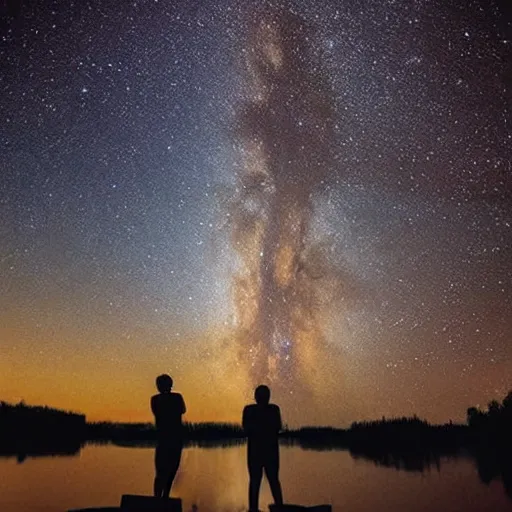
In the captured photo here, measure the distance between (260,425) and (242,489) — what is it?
910cm

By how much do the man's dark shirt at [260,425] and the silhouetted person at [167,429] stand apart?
3.18 ft

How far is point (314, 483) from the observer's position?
65.4 ft

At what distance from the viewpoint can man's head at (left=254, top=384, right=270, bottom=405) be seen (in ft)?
32.3

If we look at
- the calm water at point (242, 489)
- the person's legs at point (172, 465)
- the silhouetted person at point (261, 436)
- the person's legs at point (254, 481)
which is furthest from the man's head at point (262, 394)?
the calm water at point (242, 489)

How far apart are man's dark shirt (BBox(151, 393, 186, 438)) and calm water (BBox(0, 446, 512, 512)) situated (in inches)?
132

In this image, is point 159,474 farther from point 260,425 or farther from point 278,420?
point 278,420

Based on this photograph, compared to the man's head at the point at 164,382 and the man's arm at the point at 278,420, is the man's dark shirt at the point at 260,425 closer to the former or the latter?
the man's arm at the point at 278,420

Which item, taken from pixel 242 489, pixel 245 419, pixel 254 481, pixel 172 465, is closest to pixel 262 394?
pixel 245 419

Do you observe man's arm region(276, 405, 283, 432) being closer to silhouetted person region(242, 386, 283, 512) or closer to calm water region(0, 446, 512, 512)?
silhouetted person region(242, 386, 283, 512)

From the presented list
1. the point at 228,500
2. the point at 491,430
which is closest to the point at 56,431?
the point at 491,430

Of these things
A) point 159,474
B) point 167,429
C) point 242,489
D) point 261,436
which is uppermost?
point 167,429

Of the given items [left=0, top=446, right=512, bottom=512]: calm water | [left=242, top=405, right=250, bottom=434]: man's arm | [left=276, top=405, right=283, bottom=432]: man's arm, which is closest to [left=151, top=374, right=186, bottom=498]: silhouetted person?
[left=242, top=405, right=250, bottom=434]: man's arm

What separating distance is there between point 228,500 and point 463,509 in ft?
15.9

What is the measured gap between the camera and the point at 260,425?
389 inches
